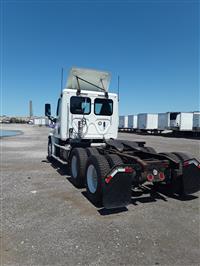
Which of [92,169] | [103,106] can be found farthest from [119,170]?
[103,106]

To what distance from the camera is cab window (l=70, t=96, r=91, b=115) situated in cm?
Result: 798

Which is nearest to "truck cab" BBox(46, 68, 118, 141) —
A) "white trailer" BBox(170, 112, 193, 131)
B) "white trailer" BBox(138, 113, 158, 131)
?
"white trailer" BBox(170, 112, 193, 131)

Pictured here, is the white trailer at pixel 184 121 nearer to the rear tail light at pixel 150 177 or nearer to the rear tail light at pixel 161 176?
the rear tail light at pixel 161 176

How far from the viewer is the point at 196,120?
32.4 meters

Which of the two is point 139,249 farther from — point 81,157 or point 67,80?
point 67,80

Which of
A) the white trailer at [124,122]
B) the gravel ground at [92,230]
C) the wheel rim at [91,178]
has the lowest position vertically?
the gravel ground at [92,230]

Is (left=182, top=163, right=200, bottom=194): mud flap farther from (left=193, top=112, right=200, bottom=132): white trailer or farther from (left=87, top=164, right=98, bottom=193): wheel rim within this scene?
(left=193, top=112, right=200, bottom=132): white trailer

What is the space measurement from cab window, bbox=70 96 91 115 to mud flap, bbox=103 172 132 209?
13.4ft

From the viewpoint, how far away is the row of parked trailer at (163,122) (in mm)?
33409

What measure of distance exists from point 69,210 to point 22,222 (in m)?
0.95

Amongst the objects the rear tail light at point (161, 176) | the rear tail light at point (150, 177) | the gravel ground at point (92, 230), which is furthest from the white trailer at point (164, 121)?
the rear tail light at point (150, 177)

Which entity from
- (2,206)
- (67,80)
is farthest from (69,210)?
(67,80)

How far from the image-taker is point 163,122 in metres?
37.9

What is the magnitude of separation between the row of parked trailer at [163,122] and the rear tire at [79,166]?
94.9ft
